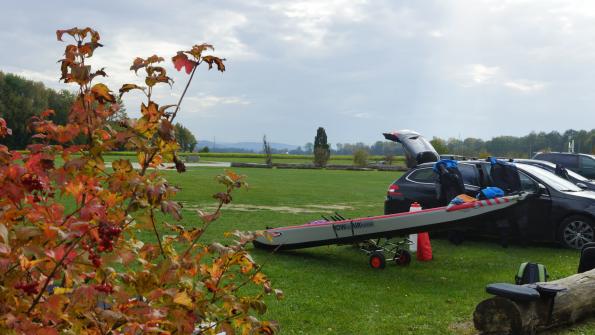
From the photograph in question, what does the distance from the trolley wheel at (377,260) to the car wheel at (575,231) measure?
3925 mm

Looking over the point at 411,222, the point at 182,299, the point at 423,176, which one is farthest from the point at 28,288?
the point at 423,176

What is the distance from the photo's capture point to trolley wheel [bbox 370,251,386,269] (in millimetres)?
9250

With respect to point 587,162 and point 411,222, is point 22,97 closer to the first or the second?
point 587,162

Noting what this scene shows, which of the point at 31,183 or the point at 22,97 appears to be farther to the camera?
the point at 22,97

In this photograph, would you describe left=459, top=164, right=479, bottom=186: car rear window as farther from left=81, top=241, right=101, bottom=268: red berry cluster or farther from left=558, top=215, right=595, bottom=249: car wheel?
left=81, top=241, right=101, bottom=268: red berry cluster

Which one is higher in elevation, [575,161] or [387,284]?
[575,161]

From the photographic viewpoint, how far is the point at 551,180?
38.7 feet

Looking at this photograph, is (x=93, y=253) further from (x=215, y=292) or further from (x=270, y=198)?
(x=270, y=198)

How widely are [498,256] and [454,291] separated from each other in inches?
122

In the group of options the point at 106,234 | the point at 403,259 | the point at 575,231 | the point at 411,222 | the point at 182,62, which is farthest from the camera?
the point at 575,231

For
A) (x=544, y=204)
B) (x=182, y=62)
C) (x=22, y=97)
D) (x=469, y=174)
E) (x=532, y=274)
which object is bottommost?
(x=532, y=274)

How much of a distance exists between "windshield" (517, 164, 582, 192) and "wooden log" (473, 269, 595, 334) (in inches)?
224

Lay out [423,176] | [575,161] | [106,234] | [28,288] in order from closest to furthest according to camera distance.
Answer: [106,234] < [28,288] < [423,176] < [575,161]

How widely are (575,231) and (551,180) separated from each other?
4.08 ft
